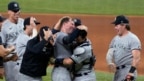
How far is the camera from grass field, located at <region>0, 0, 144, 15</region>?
24.1 metres

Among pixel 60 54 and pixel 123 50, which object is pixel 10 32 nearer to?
pixel 60 54

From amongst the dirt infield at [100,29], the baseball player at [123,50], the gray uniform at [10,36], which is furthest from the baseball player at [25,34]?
the dirt infield at [100,29]

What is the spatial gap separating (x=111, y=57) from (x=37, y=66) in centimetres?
169

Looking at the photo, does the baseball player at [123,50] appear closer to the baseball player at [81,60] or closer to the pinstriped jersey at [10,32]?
the baseball player at [81,60]

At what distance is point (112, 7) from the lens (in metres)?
25.6

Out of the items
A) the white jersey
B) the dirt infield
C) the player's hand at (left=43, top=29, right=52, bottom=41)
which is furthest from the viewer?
the dirt infield

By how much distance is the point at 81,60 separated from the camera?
23.0ft

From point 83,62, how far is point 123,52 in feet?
3.86

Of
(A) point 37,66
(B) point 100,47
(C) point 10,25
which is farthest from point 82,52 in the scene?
(B) point 100,47

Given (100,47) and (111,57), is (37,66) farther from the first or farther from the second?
(100,47)

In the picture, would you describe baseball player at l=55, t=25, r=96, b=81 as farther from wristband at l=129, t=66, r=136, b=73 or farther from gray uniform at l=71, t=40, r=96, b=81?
wristband at l=129, t=66, r=136, b=73

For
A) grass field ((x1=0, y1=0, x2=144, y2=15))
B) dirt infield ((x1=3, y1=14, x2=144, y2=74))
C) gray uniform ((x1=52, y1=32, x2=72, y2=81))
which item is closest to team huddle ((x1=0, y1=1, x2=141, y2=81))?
gray uniform ((x1=52, y1=32, x2=72, y2=81))

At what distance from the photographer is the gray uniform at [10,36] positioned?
8.76 m

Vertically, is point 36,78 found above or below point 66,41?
below
